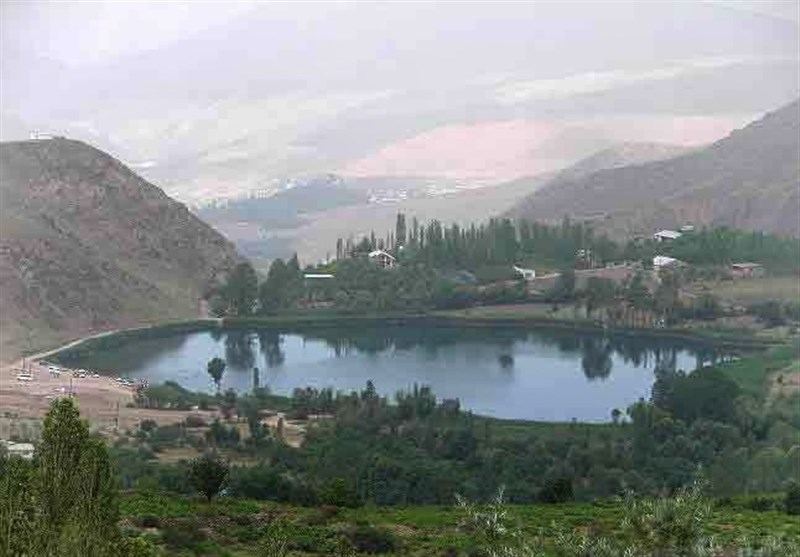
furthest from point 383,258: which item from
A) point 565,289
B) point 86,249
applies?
point 86,249

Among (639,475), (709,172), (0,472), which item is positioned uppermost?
(709,172)

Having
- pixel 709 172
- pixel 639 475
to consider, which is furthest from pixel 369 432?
pixel 709 172

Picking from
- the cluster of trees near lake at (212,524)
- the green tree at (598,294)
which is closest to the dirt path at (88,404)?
the cluster of trees near lake at (212,524)

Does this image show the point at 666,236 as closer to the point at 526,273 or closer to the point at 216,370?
the point at 526,273

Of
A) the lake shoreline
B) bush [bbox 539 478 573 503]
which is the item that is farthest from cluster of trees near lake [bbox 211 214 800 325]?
bush [bbox 539 478 573 503]

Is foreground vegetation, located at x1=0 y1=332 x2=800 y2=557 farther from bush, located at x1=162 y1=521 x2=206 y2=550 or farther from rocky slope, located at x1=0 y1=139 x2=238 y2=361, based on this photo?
rocky slope, located at x1=0 y1=139 x2=238 y2=361

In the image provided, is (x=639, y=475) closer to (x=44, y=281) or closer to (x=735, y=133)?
(x=44, y=281)

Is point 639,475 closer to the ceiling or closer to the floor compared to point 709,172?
closer to the floor
